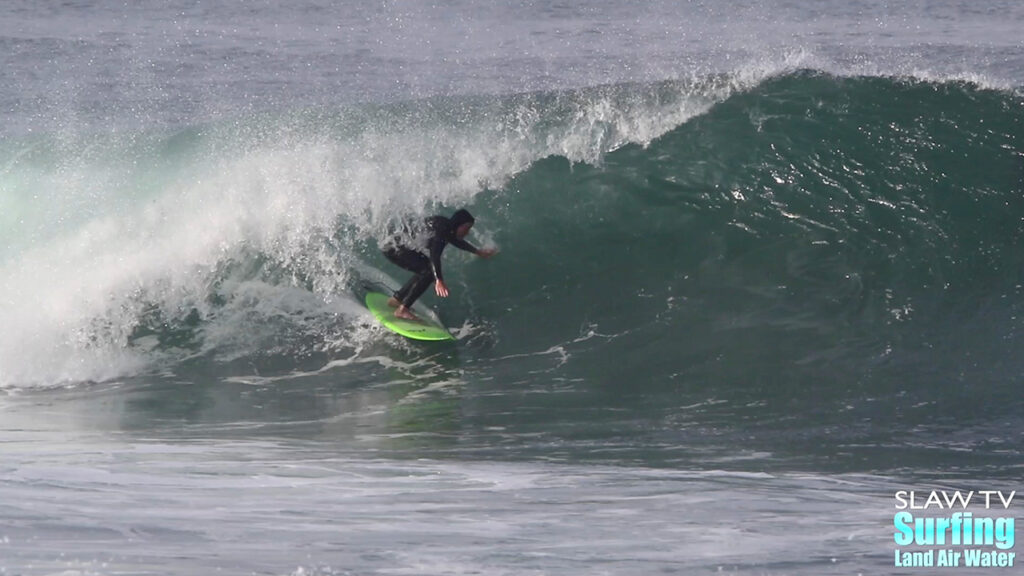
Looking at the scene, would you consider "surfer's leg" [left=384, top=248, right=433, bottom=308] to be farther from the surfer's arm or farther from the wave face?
the wave face

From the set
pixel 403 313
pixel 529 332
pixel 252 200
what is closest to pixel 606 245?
pixel 529 332

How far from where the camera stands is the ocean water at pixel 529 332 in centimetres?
529

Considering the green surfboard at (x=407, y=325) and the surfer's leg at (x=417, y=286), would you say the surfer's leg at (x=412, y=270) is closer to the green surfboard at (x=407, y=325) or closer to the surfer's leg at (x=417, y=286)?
the surfer's leg at (x=417, y=286)

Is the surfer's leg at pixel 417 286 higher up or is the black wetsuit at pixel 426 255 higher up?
the black wetsuit at pixel 426 255

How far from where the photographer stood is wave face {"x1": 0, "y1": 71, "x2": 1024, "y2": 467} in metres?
9.13

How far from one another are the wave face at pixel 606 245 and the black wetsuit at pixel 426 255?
1.63ft

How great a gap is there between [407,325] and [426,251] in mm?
619

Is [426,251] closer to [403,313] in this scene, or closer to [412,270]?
[412,270]

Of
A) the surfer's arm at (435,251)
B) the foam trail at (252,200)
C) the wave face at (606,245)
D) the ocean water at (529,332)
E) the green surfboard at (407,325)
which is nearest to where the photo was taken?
the ocean water at (529,332)

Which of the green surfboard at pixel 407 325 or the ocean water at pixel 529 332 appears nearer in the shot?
the ocean water at pixel 529 332

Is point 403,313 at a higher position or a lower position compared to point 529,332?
higher

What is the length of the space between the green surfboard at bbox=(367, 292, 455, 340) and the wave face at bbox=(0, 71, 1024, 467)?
0.20m

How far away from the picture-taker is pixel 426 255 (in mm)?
9562

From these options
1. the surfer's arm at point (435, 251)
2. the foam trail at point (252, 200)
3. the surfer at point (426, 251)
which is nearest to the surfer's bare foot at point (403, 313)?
the surfer at point (426, 251)
